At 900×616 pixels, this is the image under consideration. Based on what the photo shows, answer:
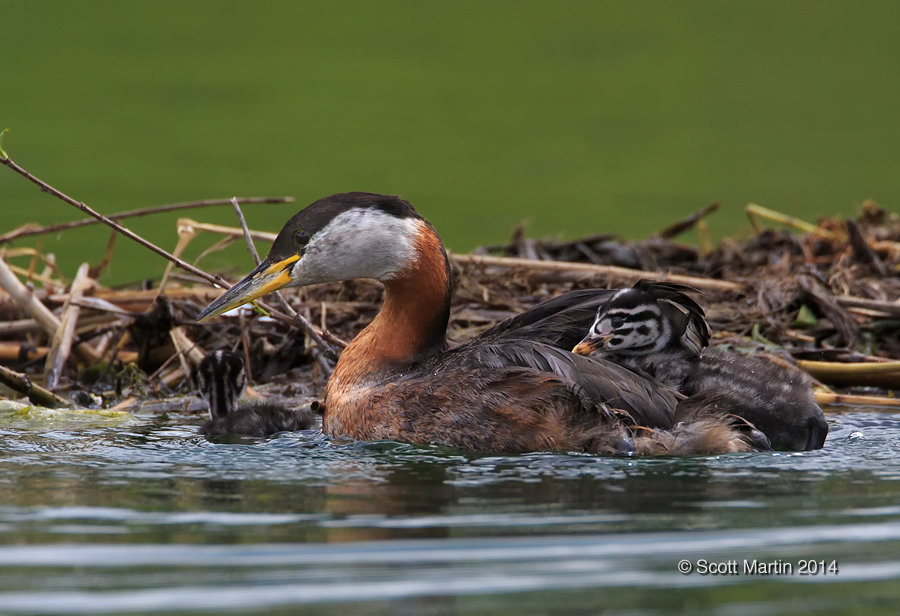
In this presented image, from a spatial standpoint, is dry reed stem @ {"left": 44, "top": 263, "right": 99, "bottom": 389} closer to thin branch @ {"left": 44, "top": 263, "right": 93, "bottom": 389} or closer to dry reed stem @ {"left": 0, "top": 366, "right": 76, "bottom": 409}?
thin branch @ {"left": 44, "top": 263, "right": 93, "bottom": 389}

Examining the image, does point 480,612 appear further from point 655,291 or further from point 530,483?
point 655,291

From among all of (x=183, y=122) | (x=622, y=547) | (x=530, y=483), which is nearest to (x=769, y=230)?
(x=530, y=483)

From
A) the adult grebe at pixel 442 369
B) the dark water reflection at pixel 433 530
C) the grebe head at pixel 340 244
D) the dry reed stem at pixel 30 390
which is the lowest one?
the dry reed stem at pixel 30 390

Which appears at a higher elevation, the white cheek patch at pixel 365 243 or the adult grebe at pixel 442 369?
the white cheek patch at pixel 365 243

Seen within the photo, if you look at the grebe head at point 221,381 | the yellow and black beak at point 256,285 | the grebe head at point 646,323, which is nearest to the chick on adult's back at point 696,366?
the grebe head at point 646,323

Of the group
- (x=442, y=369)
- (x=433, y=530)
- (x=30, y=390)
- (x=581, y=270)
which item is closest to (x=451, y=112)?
(x=581, y=270)

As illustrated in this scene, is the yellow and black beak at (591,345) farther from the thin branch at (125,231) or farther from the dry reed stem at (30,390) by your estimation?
the dry reed stem at (30,390)

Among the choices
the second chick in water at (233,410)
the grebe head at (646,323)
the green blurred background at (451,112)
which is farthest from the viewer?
the green blurred background at (451,112)

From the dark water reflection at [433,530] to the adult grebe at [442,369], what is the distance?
138 mm

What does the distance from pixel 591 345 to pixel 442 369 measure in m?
0.63

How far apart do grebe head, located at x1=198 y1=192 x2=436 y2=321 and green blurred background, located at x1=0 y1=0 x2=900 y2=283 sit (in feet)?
12.1

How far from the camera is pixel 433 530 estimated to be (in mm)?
3713

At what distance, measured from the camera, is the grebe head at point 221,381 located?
5.67 meters

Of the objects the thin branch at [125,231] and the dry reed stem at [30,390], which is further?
the dry reed stem at [30,390]
